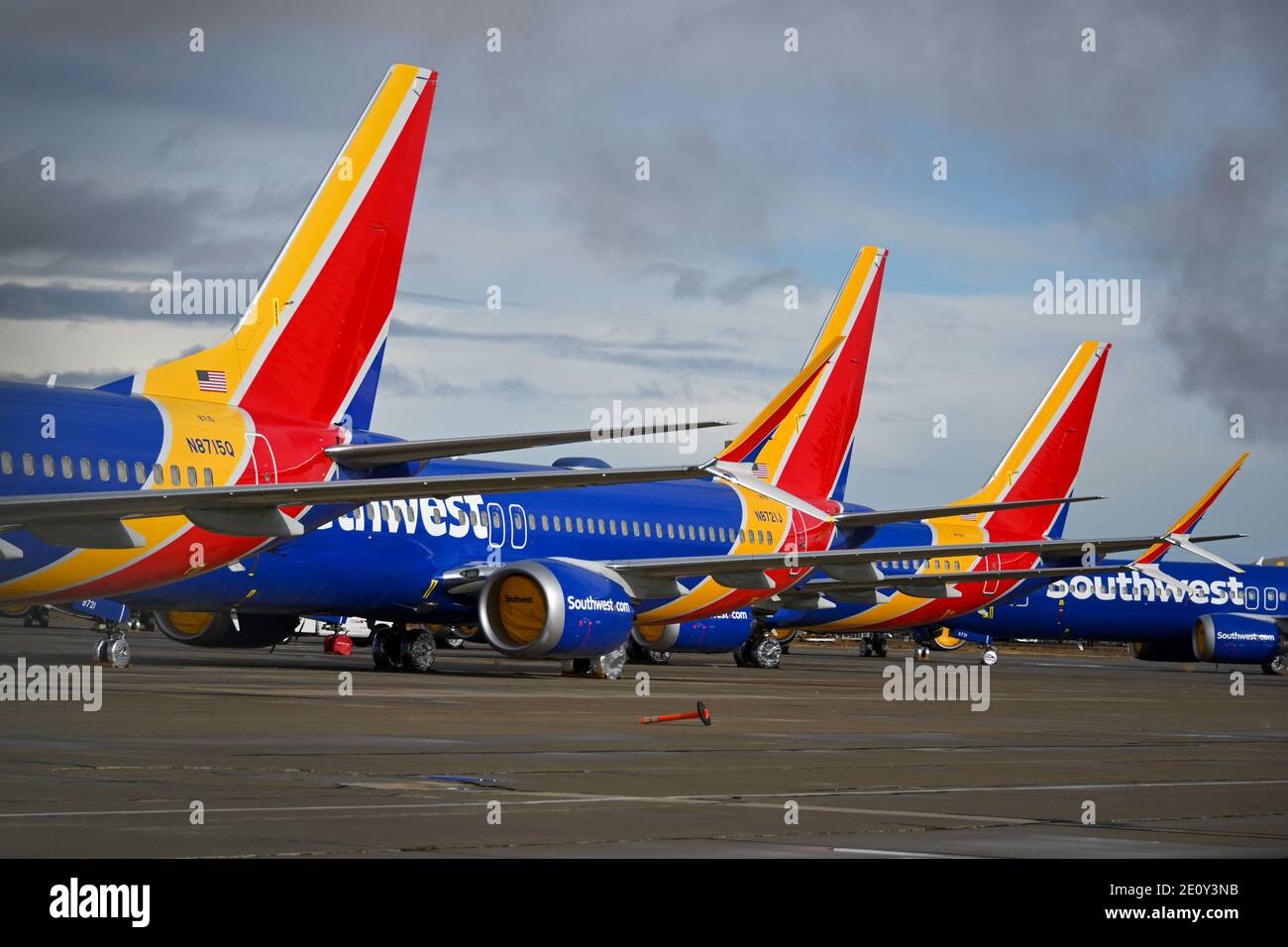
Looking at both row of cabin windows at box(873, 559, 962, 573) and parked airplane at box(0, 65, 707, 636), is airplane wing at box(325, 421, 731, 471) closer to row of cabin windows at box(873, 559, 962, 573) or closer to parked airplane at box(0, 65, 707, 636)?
parked airplane at box(0, 65, 707, 636)

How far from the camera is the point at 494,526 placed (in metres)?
32.2

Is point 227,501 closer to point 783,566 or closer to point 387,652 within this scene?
point 387,652

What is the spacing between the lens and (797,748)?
14000 millimetres

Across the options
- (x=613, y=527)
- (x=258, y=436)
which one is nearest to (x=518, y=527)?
(x=613, y=527)

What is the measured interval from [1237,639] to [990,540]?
42.2 feet

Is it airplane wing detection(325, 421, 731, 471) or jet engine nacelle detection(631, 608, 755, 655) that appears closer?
airplane wing detection(325, 421, 731, 471)

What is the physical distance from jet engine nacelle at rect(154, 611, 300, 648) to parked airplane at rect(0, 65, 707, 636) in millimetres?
6020

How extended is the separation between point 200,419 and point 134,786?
14893 mm

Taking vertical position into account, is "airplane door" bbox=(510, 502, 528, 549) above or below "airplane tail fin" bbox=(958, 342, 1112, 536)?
below

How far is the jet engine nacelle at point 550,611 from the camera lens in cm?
2844

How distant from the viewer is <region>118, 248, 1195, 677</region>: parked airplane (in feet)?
93.4

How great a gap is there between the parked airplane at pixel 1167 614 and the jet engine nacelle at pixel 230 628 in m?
26.1

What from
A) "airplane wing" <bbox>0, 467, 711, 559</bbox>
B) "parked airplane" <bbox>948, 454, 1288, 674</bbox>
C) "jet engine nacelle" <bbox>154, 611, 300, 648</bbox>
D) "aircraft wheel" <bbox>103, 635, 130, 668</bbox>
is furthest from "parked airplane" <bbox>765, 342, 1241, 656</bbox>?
"airplane wing" <bbox>0, 467, 711, 559</bbox>

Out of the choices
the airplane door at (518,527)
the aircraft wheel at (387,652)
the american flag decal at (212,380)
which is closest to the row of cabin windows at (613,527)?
the airplane door at (518,527)
